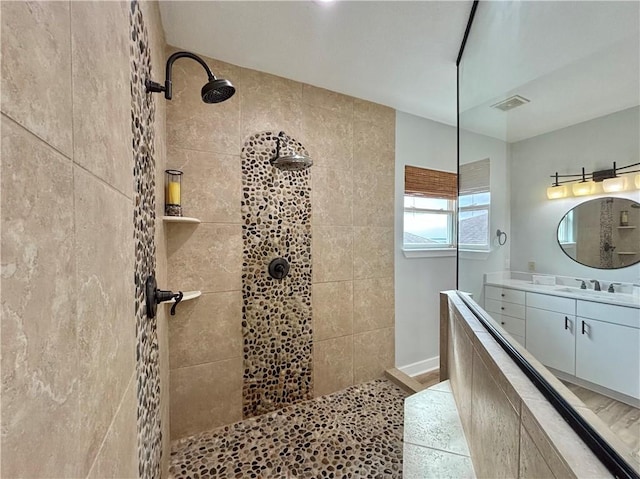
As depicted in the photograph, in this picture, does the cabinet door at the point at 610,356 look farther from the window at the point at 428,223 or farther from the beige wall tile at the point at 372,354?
the window at the point at 428,223

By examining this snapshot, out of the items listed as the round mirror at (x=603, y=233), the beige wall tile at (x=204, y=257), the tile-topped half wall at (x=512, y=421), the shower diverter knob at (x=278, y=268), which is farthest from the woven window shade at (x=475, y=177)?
the beige wall tile at (x=204, y=257)

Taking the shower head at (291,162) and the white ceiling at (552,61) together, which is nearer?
the white ceiling at (552,61)

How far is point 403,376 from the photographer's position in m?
2.33

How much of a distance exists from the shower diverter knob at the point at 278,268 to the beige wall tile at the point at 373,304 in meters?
0.68

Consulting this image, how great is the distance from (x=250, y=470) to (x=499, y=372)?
1465mm

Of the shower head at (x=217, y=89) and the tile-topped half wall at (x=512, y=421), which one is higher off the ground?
the shower head at (x=217, y=89)

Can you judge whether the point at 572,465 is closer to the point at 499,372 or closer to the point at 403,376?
the point at 499,372

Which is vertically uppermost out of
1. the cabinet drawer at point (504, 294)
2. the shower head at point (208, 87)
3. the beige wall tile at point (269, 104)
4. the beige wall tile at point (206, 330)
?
the beige wall tile at point (269, 104)

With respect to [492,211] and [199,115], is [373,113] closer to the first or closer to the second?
[492,211]

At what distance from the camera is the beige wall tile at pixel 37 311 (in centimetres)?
25

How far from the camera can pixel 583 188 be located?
1.04 meters

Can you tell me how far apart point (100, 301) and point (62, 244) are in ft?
0.62

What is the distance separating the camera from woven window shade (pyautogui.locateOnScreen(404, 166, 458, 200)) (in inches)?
103

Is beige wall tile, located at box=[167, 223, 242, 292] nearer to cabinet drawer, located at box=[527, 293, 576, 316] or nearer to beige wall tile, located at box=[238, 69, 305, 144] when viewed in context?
beige wall tile, located at box=[238, 69, 305, 144]
